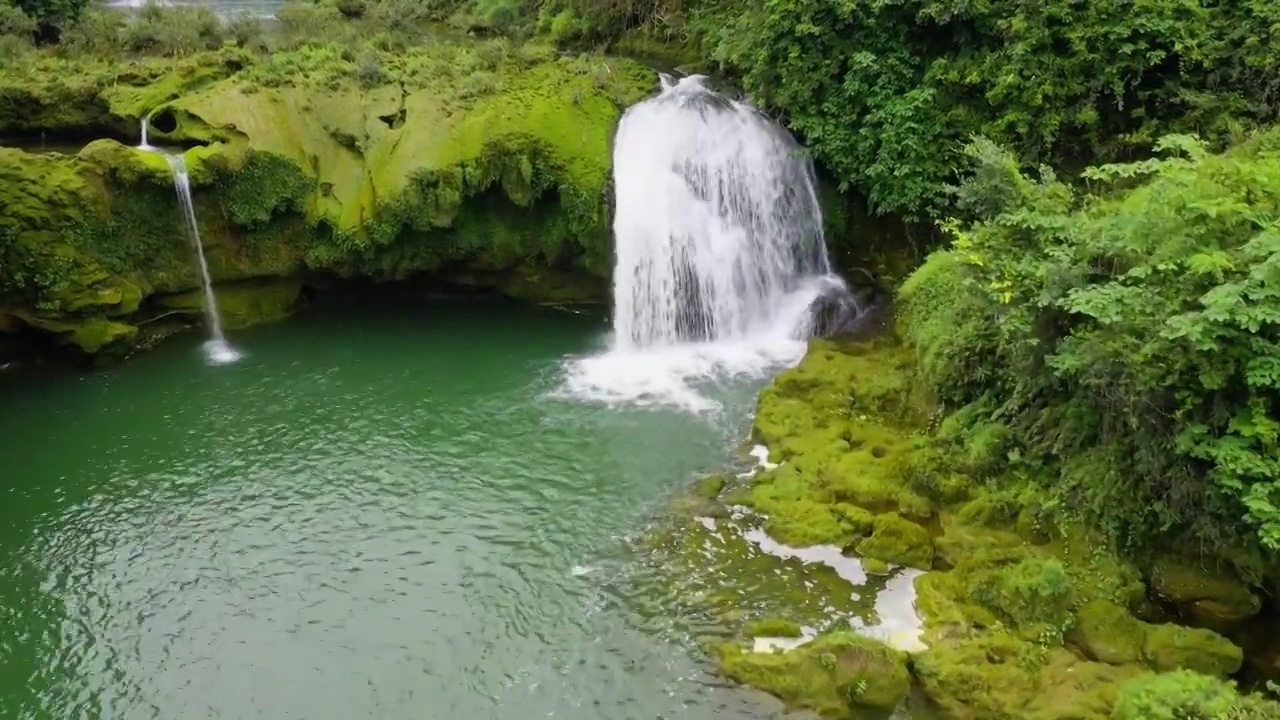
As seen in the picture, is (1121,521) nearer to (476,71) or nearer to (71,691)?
(71,691)

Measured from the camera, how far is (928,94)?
48.6 ft

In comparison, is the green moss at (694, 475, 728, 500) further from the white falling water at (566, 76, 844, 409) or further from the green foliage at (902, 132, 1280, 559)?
the white falling water at (566, 76, 844, 409)

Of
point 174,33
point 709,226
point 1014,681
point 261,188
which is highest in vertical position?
point 174,33

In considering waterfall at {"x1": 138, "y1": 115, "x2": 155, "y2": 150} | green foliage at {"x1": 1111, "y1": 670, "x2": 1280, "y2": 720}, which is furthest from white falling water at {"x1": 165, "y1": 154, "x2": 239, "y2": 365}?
green foliage at {"x1": 1111, "y1": 670, "x2": 1280, "y2": 720}

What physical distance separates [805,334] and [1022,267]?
5.40 meters

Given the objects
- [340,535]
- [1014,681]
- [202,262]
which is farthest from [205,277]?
[1014,681]

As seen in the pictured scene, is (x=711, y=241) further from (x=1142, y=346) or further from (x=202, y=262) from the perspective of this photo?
(x=202, y=262)

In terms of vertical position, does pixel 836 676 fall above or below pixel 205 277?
below

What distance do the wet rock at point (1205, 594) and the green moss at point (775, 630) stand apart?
3351mm

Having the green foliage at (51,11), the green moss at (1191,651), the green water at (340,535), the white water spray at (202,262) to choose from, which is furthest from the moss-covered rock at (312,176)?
the green moss at (1191,651)

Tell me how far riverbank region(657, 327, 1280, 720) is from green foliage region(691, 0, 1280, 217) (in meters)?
5.09

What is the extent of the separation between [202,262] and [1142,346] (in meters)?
14.1

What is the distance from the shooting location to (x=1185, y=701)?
7223mm

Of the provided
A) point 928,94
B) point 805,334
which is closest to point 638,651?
point 805,334
